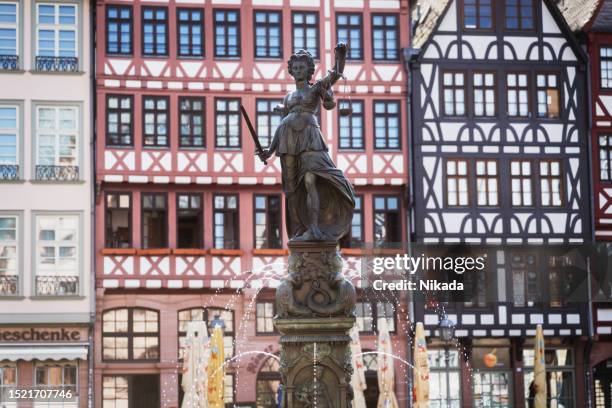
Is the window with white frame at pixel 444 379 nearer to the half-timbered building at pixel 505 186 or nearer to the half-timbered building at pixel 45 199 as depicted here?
the half-timbered building at pixel 505 186

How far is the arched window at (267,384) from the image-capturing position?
33.4 meters

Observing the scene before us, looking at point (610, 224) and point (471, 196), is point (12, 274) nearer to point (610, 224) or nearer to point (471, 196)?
point (471, 196)

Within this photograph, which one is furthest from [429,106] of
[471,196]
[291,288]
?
[291,288]

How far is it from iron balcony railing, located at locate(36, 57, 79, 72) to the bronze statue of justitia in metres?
21.0

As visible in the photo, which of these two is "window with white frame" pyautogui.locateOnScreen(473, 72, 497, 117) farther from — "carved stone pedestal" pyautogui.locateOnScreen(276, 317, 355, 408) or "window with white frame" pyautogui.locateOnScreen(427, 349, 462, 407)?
"carved stone pedestal" pyautogui.locateOnScreen(276, 317, 355, 408)

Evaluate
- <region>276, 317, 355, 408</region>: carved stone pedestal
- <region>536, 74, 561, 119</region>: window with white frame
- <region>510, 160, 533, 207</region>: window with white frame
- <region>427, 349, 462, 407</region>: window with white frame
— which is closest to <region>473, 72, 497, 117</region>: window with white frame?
<region>536, 74, 561, 119</region>: window with white frame

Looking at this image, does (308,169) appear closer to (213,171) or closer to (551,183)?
Result: (213,171)

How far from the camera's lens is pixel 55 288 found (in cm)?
3269

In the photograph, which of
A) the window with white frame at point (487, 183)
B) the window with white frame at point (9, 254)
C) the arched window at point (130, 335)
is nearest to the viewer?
the window with white frame at point (9, 254)

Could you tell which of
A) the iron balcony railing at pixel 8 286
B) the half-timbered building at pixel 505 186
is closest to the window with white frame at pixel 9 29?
the iron balcony railing at pixel 8 286

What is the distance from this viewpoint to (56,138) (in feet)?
109

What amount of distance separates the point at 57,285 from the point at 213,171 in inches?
189

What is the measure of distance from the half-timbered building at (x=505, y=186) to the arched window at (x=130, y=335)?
692 centimetres

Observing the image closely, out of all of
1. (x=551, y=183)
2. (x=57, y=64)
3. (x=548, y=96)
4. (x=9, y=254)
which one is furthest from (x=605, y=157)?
(x=9, y=254)
